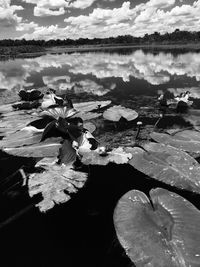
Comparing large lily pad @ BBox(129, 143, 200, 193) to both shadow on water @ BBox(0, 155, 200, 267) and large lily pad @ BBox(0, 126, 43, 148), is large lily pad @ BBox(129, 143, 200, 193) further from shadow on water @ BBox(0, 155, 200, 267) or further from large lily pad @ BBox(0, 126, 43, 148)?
large lily pad @ BBox(0, 126, 43, 148)

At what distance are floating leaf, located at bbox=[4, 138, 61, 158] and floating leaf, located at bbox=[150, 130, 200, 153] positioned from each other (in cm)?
169

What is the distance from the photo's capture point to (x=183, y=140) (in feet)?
13.0

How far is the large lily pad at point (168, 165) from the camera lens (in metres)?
2.88

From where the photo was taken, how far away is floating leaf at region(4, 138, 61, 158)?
12.3ft

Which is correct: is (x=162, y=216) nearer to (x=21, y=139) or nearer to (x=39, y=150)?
(x=39, y=150)

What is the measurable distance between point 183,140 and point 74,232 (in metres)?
2.47

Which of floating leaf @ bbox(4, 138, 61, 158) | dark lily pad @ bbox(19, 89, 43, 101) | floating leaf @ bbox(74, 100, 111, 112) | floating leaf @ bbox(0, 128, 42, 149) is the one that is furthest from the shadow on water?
dark lily pad @ bbox(19, 89, 43, 101)

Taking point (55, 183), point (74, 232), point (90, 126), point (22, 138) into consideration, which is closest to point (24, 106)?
point (22, 138)

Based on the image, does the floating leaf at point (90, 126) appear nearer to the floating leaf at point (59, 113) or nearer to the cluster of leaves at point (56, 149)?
the cluster of leaves at point (56, 149)

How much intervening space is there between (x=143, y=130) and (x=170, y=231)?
276cm

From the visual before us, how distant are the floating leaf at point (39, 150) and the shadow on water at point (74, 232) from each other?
3.04ft

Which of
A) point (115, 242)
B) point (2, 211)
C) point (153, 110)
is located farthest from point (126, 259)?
point (153, 110)

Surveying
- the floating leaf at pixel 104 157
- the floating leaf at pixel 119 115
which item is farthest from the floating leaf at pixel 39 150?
the floating leaf at pixel 119 115

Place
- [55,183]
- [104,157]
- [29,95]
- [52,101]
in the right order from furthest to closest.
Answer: [29,95]
[52,101]
[104,157]
[55,183]
